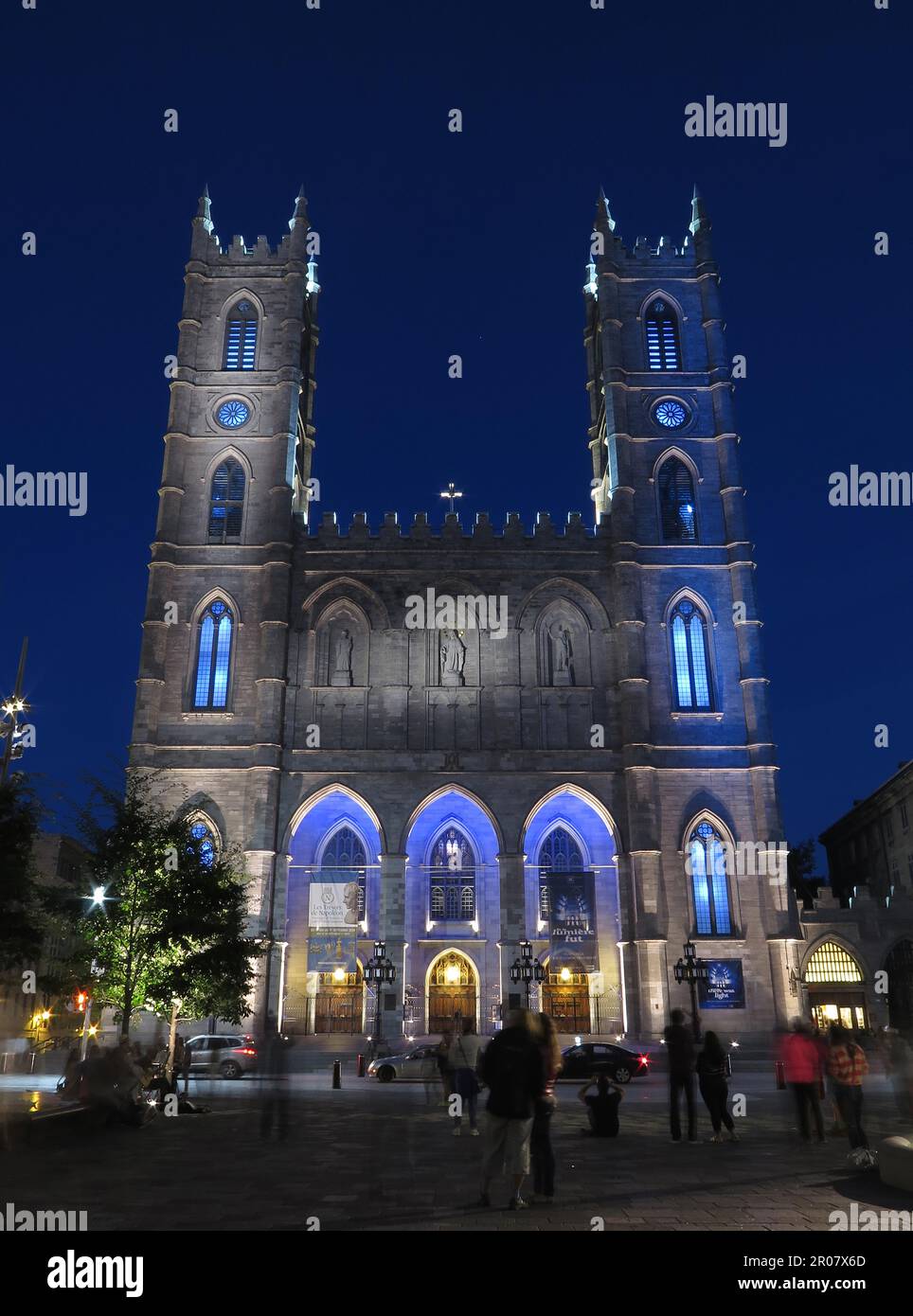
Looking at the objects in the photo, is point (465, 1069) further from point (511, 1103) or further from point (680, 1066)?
point (511, 1103)

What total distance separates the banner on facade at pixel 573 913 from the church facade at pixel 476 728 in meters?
0.11

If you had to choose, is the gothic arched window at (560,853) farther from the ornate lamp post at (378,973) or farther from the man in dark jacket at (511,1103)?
the man in dark jacket at (511,1103)

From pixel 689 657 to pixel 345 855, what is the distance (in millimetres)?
15955

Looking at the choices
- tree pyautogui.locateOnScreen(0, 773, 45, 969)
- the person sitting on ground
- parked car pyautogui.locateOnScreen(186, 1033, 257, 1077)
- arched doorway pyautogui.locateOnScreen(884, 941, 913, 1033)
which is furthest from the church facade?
the person sitting on ground

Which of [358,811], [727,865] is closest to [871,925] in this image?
[727,865]

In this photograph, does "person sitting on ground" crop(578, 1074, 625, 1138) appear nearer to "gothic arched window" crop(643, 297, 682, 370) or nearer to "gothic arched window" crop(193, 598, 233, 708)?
"gothic arched window" crop(193, 598, 233, 708)

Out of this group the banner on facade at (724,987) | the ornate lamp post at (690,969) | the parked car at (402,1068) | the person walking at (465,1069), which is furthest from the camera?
the banner on facade at (724,987)

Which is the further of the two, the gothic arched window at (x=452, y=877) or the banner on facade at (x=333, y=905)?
the gothic arched window at (x=452, y=877)

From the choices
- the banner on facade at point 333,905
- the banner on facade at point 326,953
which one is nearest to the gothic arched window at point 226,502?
the banner on facade at point 333,905

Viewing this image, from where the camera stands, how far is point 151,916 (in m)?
24.9

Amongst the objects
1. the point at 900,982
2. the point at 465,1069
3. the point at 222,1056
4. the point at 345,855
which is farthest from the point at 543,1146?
the point at 900,982

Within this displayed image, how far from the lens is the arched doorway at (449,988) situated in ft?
126
